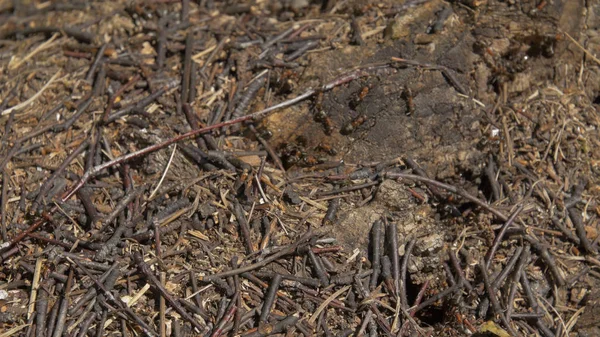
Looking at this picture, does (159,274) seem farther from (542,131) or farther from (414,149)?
(542,131)

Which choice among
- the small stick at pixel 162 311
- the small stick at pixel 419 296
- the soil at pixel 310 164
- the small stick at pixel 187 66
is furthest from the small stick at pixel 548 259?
the small stick at pixel 187 66

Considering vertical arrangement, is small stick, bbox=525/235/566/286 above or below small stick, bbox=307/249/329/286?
below

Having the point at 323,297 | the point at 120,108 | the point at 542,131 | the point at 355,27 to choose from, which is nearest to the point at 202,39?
the point at 120,108

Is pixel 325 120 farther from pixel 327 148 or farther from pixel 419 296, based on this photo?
pixel 419 296

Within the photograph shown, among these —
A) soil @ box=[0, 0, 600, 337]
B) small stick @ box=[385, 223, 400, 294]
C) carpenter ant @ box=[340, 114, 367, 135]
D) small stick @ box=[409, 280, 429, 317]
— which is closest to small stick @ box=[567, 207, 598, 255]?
soil @ box=[0, 0, 600, 337]

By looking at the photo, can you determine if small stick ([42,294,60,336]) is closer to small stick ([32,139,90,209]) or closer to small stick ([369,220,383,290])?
small stick ([32,139,90,209])

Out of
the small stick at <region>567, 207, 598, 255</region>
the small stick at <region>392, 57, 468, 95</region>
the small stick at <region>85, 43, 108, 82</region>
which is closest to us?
the small stick at <region>567, 207, 598, 255</region>

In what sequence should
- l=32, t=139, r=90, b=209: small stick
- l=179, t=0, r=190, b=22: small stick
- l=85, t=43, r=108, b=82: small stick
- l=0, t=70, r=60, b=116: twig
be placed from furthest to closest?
l=179, t=0, r=190, b=22: small stick → l=85, t=43, r=108, b=82: small stick → l=0, t=70, r=60, b=116: twig → l=32, t=139, r=90, b=209: small stick
